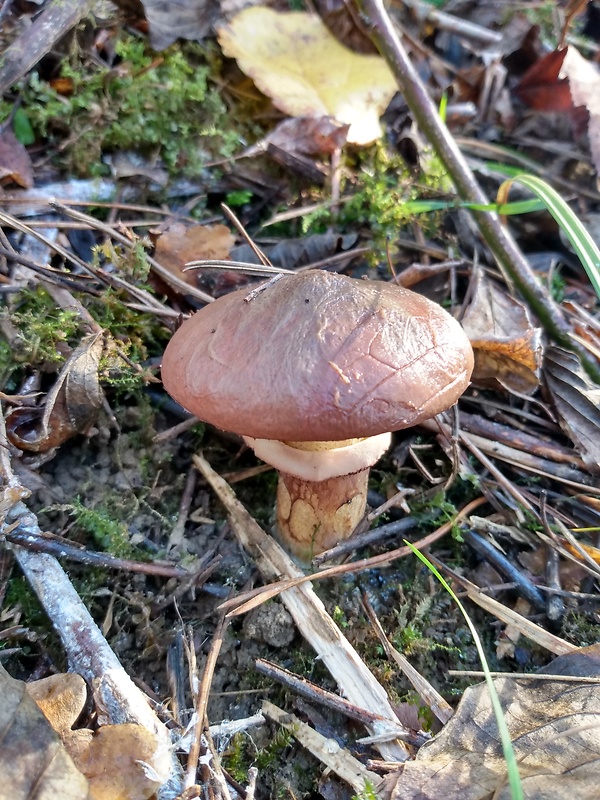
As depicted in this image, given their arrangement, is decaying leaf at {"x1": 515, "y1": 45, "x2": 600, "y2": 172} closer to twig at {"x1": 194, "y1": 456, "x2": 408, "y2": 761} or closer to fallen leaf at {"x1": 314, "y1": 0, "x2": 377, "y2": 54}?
fallen leaf at {"x1": 314, "y1": 0, "x2": 377, "y2": 54}

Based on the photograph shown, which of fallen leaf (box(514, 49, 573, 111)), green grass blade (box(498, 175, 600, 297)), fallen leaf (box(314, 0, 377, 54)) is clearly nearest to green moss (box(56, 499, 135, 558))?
green grass blade (box(498, 175, 600, 297))

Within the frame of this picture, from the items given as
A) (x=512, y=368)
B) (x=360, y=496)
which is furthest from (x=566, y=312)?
(x=360, y=496)

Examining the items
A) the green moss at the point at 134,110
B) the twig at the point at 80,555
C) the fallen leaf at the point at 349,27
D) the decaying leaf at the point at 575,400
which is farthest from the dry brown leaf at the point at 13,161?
the decaying leaf at the point at 575,400

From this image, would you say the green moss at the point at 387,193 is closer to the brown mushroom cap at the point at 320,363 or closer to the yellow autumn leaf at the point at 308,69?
the yellow autumn leaf at the point at 308,69

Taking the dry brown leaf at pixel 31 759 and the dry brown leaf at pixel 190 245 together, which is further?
the dry brown leaf at pixel 190 245

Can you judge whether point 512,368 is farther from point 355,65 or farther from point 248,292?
point 355,65

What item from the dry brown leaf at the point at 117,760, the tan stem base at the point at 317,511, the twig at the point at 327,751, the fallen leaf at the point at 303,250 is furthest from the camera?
the fallen leaf at the point at 303,250

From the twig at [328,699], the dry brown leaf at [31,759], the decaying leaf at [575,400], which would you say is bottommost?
the twig at [328,699]
